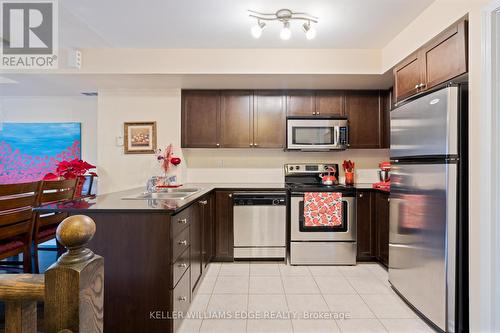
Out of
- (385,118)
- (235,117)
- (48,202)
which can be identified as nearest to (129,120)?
(235,117)

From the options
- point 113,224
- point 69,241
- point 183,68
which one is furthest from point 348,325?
point 183,68

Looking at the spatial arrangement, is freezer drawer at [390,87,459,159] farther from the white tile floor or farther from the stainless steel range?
the white tile floor

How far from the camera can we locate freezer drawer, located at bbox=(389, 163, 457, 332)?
1.66 meters

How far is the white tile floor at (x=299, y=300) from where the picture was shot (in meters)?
1.90

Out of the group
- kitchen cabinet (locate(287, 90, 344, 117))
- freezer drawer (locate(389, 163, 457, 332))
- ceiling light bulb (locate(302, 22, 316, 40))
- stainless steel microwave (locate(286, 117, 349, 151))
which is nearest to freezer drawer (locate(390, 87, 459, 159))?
freezer drawer (locate(389, 163, 457, 332))

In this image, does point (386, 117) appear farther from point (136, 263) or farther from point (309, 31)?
point (136, 263)

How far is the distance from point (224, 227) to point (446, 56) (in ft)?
8.39

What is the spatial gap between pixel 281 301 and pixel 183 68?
247 centimetres

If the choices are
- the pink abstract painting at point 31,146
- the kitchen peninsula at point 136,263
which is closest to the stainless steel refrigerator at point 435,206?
the kitchen peninsula at point 136,263

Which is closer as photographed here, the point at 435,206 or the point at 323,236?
the point at 435,206

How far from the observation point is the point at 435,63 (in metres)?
2.00

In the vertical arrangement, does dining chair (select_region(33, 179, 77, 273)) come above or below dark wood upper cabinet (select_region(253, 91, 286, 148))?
below

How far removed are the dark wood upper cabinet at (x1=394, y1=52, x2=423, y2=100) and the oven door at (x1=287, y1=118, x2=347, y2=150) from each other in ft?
2.78

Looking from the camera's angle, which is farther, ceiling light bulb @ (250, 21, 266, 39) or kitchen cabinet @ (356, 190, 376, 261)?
kitchen cabinet @ (356, 190, 376, 261)
